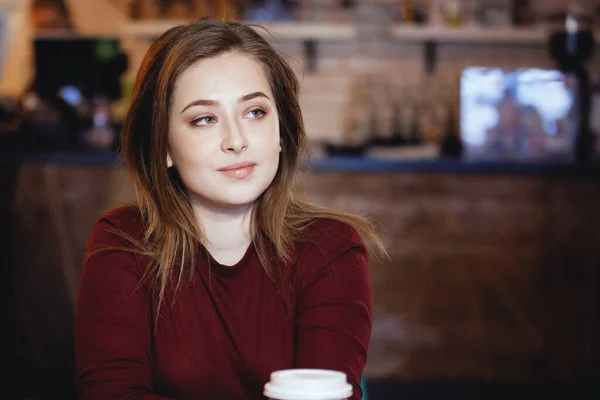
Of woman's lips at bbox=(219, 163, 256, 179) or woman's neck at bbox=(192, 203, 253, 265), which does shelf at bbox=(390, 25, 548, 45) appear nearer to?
woman's neck at bbox=(192, 203, 253, 265)

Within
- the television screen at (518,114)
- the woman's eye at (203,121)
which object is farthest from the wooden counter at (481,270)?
the woman's eye at (203,121)

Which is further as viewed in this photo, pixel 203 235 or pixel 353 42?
pixel 353 42

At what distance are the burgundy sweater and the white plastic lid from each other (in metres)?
0.31

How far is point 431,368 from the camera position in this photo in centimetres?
313

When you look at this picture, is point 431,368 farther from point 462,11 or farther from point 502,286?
point 462,11

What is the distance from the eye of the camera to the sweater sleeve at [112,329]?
1.22 m

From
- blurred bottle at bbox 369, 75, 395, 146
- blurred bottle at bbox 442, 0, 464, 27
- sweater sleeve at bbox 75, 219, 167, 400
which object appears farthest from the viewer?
blurred bottle at bbox 442, 0, 464, 27

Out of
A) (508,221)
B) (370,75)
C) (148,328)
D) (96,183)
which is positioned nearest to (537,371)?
(508,221)

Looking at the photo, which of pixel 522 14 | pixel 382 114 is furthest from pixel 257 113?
pixel 522 14

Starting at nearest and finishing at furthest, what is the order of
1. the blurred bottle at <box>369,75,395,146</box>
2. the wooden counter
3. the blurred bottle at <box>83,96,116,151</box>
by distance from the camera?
the wooden counter < the blurred bottle at <box>83,96,116,151</box> < the blurred bottle at <box>369,75,395,146</box>

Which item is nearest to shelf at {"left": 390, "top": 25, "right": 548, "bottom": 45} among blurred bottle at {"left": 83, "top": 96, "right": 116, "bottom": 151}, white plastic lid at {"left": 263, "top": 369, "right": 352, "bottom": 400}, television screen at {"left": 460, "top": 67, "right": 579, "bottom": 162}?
television screen at {"left": 460, "top": 67, "right": 579, "bottom": 162}

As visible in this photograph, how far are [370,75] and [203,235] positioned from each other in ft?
12.6

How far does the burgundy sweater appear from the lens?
1271mm

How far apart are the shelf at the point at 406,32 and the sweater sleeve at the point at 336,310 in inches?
135
